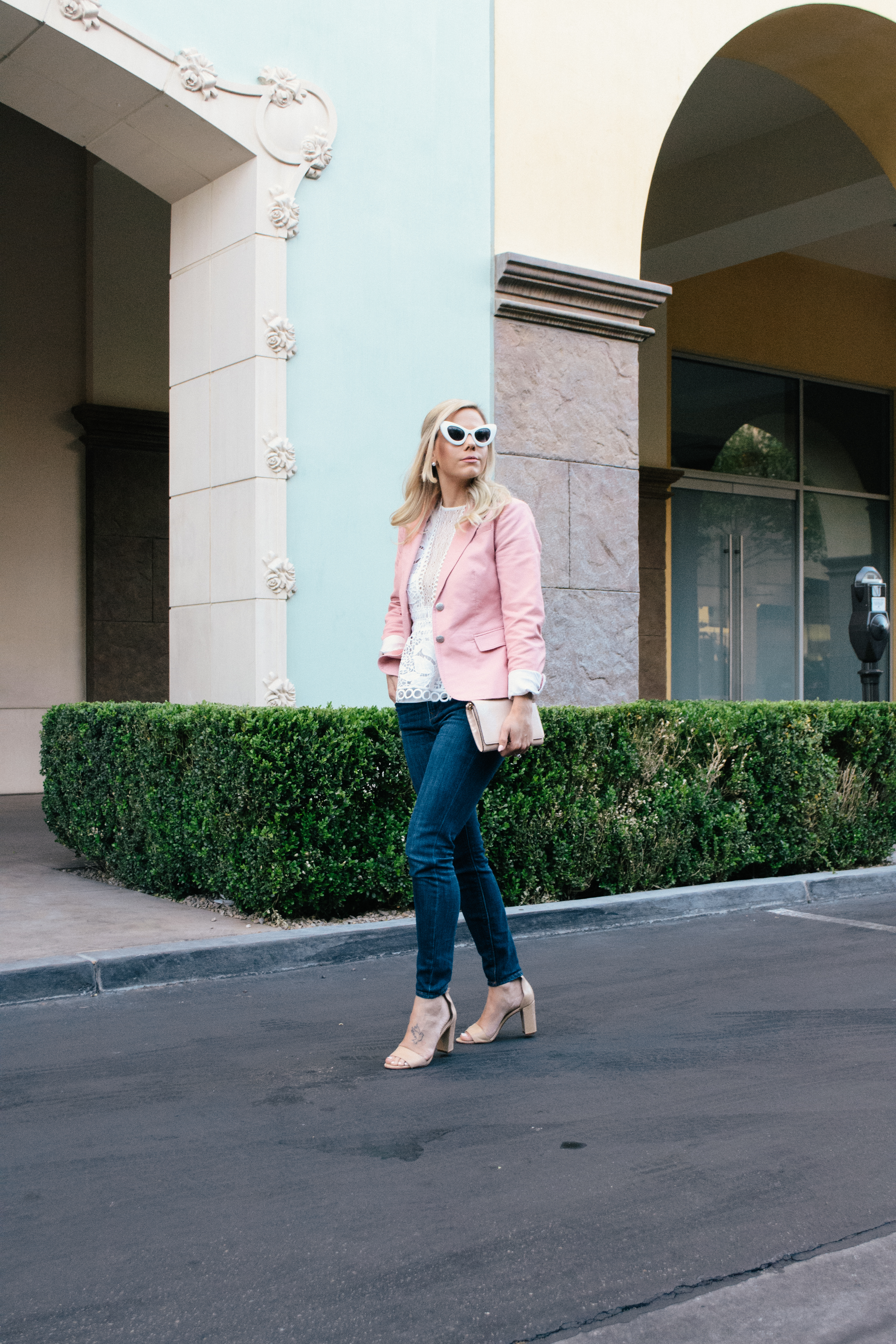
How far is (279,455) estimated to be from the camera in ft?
23.1

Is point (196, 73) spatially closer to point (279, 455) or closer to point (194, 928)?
point (279, 455)

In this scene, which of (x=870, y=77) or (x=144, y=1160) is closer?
(x=144, y=1160)

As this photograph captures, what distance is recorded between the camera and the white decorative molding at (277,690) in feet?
23.0

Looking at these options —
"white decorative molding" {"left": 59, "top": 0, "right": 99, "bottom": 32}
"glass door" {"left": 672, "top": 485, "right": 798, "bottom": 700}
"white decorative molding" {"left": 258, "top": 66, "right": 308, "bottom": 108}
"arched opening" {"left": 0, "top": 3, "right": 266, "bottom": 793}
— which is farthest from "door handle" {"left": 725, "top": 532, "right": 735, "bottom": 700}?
"white decorative molding" {"left": 59, "top": 0, "right": 99, "bottom": 32}

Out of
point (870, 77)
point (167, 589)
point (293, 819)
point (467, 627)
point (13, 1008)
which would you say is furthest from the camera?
point (167, 589)

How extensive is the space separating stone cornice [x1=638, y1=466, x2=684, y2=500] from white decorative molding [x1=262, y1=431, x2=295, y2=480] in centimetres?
855

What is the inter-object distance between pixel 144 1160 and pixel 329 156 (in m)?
5.74

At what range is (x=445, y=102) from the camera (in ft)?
25.7

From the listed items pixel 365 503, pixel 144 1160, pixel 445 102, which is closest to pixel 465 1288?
pixel 144 1160

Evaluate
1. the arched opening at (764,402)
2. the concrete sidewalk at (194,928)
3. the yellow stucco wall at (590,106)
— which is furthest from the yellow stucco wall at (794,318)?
the concrete sidewalk at (194,928)

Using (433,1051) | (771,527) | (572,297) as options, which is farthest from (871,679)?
(771,527)

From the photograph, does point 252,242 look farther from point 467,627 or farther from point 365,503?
point 467,627

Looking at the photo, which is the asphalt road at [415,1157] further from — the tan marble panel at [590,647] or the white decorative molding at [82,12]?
the white decorative molding at [82,12]

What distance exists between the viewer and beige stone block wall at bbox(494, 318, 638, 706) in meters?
8.07
